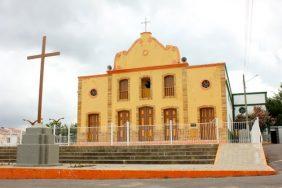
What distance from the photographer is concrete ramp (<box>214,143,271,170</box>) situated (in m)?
11.9

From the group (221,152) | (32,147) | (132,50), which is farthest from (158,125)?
(32,147)

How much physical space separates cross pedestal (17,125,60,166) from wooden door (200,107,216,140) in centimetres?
900

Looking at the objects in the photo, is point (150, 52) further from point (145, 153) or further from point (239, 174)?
point (239, 174)

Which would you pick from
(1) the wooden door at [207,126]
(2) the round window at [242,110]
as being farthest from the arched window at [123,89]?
(2) the round window at [242,110]

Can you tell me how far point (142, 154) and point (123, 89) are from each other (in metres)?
9.94

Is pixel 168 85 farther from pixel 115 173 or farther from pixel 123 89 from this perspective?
pixel 115 173

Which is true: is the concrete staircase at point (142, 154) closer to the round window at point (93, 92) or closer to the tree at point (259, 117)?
the round window at point (93, 92)

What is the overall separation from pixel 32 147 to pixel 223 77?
13138 mm

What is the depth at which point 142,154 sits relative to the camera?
14.6 metres

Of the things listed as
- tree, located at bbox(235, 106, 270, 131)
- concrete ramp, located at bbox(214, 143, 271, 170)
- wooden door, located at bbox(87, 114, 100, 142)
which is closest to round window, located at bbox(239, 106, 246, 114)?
tree, located at bbox(235, 106, 270, 131)

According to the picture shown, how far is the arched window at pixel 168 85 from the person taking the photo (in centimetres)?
2277

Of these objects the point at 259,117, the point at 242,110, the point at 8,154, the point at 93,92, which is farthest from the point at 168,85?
the point at 242,110

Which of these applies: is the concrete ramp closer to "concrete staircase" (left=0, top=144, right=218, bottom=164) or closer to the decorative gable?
"concrete staircase" (left=0, top=144, right=218, bottom=164)

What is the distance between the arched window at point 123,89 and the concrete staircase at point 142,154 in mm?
8270
